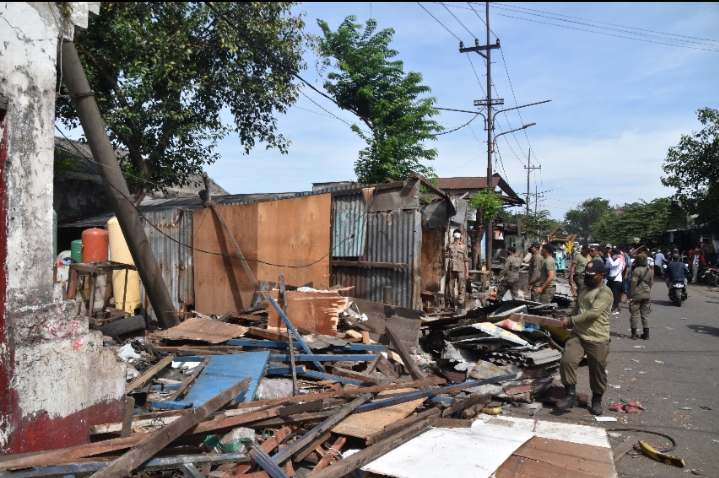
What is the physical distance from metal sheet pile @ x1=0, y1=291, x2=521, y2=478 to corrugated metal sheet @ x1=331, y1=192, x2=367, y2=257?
4.64ft

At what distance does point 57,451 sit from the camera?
12.1 ft

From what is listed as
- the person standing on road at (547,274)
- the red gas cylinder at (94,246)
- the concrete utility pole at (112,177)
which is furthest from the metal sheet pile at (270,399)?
the red gas cylinder at (94,246)

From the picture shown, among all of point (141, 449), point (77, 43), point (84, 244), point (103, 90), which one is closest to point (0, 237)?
point (141, 449)

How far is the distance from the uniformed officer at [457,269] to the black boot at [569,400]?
17.4 ft

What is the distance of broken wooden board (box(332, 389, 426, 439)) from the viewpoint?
15.3ft

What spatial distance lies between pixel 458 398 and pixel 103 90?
13814mm

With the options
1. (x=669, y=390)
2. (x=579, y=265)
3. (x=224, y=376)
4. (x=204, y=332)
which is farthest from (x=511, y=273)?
(x=224, y=376)

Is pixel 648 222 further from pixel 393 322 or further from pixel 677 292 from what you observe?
pixel 393 322

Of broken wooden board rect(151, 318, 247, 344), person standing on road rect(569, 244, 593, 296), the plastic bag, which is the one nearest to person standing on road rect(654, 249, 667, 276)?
person standing on road rect(569, 244, 593, 296)

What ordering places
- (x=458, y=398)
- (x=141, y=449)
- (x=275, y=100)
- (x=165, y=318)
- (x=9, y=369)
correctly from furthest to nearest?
1. (x=275, y=100)
2. (x=165, y=318)
3. (x=458, y=398)
4. (x=9, y=369)
5. (x=141, y=449)

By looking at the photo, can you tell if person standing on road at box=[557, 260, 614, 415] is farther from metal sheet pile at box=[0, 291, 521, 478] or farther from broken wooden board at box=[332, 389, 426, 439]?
broken wooden board at box=[332, 389, 426, 439]

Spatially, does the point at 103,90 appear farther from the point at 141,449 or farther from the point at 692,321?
the point at 692,321

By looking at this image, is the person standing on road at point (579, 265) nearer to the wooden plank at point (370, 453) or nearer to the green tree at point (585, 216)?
the wooden plank at point (370, 453)

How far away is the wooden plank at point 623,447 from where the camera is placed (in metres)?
4.80
